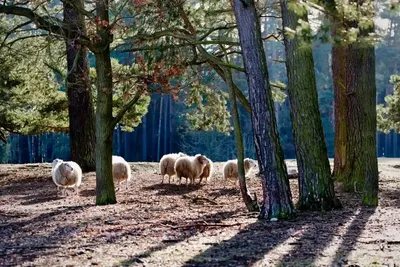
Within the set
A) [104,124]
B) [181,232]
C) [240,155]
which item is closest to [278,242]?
[181,232]

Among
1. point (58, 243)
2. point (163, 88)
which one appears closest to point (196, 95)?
point (163, 88)

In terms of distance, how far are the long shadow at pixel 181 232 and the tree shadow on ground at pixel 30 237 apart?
106 centimetres

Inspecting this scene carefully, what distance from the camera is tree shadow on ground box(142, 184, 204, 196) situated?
13345mm

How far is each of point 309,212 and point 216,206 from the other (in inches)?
92.6

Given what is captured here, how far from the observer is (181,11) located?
11289 millimetres

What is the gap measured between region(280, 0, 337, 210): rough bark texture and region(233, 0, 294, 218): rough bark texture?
0.93 meters

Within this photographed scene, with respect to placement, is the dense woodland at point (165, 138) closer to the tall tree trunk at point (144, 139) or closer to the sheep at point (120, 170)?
the tall tree trunk at point (144, 139)

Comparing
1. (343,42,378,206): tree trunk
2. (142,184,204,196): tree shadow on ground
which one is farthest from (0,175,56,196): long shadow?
(343,42,378,206): tree trunk

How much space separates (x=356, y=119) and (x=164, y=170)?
18.5 ft

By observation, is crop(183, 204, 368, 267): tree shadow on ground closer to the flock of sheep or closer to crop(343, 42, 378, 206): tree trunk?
crop(343, 42, 378, 206): tree trunk

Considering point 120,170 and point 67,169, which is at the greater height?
point 67,169

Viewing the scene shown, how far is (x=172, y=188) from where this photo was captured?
46.8 ft

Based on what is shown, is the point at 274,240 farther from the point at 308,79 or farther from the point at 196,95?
the point at 196,95

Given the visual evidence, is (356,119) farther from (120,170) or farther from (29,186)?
(29,186)
